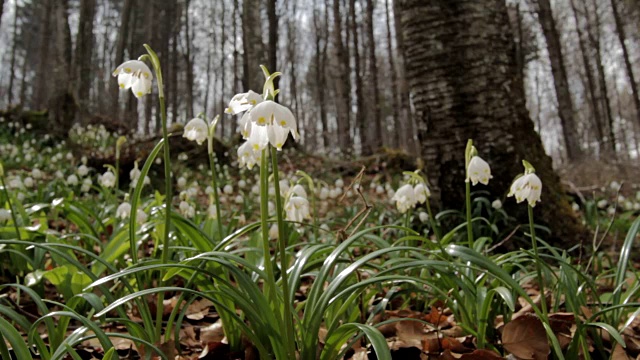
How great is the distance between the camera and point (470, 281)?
172 centimetres

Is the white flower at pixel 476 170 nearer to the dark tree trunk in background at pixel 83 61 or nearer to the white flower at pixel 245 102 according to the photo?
the white flower at pixel 245 102

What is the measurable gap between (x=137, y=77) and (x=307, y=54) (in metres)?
29.9

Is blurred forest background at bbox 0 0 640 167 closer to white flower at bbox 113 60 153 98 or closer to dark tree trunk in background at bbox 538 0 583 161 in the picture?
dark tree trunk in background at bbox 538 0 583 161

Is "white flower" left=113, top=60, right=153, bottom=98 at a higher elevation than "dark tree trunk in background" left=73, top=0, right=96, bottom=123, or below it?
below

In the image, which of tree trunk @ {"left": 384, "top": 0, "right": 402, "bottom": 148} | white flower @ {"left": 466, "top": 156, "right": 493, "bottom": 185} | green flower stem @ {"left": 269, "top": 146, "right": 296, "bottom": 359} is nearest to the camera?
green flower stem @ {"left": 269, "top": 146, "right": 296, "bottom": 359}

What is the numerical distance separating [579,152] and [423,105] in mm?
9529

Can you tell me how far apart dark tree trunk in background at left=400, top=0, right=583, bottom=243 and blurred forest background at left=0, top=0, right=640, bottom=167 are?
0.32 metres

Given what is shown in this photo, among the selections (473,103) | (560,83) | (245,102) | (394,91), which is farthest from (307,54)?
(245,102)

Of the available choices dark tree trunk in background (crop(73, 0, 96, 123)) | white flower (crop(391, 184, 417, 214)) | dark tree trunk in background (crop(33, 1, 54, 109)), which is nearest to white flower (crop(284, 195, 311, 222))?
white flower (crop(391, 184, 417, 214))

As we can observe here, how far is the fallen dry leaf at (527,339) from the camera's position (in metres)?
1.48

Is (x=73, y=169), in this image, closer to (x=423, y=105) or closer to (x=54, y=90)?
(x=54, y=90)

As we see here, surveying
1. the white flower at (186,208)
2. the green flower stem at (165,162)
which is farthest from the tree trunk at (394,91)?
the green flower stem at (165,162)

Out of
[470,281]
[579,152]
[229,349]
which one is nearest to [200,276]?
[229,349]

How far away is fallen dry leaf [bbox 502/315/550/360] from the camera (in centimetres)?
148
